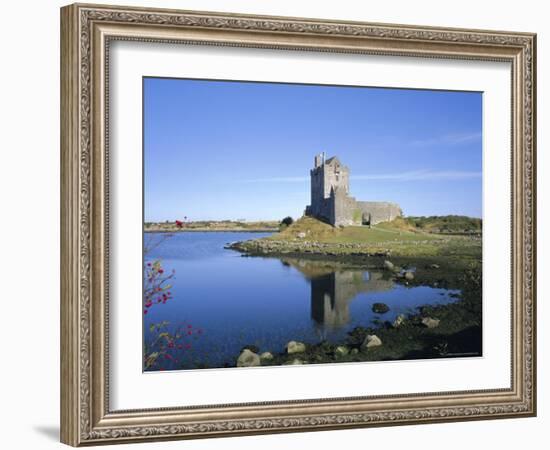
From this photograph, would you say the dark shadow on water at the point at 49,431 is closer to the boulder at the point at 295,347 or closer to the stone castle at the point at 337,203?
the boulder at the point at 295,347

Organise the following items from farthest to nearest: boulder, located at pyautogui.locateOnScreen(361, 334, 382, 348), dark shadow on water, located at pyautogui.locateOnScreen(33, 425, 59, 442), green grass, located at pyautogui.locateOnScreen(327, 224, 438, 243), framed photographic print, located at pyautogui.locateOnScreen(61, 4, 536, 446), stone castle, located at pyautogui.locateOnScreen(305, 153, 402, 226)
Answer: green grass, located at pyautogui.locateOnScreen(327, 224, 438, 243), boulder, located at pyautogui.locateOnScreen(361, 334, 382, 348), stone castle, located at pyautogui.locateOnScreen(305, 153, 402, 226), dark shadow on water, located at pyautogui.locateOnScreen(33, 425, 59, 442), framed photographic print, located at pyautogui.locateOnScreen(61, 4, 536, 446)

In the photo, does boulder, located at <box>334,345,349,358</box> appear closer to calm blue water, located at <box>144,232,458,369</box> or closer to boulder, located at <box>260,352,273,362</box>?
calm blue water, located at <box>144,232,458,369</box>

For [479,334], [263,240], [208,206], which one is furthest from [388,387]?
[208,206]

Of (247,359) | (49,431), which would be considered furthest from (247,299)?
(49,431)

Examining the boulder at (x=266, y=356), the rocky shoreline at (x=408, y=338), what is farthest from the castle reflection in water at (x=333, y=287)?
the boulder at (x=266, y=356)

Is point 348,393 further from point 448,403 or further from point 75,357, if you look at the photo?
point 75,357

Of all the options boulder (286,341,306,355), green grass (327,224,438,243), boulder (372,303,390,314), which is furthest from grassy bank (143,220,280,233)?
boulder (372,303,390,314)
